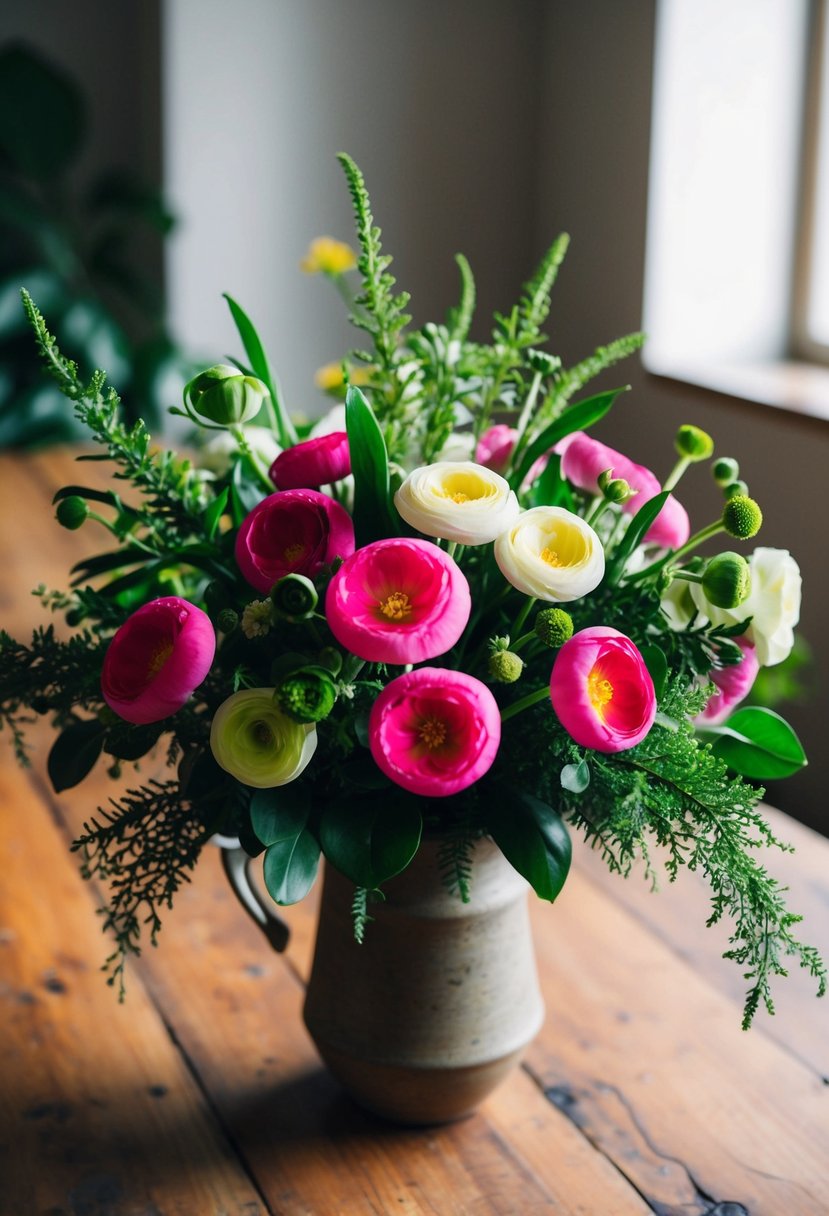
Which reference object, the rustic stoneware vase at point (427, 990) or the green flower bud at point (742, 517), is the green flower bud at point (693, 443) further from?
the rustic stoneware vase at point (427, 990)

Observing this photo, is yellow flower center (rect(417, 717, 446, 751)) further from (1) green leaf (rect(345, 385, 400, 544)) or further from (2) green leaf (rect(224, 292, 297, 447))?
(2) green leaf (rect(224, 292, 297, 447))

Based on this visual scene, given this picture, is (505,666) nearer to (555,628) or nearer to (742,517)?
(555,628)

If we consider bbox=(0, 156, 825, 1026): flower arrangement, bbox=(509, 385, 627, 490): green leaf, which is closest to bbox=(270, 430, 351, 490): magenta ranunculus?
bbox=(0, 156, 825, 1026): flower arrangement

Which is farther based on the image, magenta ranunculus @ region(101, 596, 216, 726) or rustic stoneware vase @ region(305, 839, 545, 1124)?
rustic stoneware vase @ region(305, 839, 545, 1124)

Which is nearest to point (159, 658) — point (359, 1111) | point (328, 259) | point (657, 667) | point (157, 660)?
point (157, 660)

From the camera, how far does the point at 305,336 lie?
3.10 meters

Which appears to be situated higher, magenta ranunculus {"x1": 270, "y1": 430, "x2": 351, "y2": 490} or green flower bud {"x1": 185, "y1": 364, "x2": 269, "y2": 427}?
green flower bud {"x1": 185, "y1": 364, "x2": 269, "y2": 427}

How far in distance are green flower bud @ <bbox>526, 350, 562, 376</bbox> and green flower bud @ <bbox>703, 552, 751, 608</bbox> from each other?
154mm

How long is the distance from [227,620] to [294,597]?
0.21ft

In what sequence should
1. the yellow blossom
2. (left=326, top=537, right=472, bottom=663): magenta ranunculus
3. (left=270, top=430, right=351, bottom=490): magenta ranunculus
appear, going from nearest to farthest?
(left=326, top=537, right=472, bottom=663): magenta ranunculus < (left=270, top=430, right=351, bottom=490): magenta ranunculus < the yellow blossom

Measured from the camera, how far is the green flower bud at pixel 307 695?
1.88ft

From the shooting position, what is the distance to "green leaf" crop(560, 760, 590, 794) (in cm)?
62

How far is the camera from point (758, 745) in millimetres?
722

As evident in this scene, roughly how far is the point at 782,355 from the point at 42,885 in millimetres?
1634
